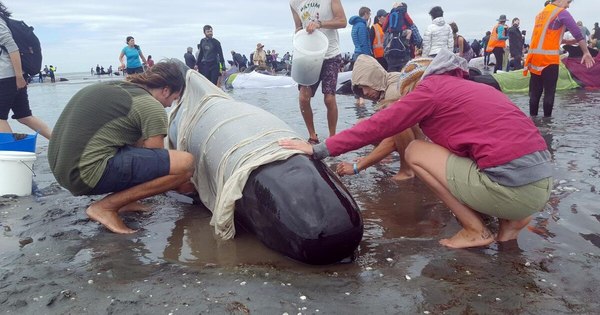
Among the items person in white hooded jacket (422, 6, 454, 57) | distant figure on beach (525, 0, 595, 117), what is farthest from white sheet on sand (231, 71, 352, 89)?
distant figure on beach (525, 0, 595, 117)

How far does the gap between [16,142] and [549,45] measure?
21.8 feet

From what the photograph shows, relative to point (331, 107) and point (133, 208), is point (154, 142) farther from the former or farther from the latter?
point (331, 107)

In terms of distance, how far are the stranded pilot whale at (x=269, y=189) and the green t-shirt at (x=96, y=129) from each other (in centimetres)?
47

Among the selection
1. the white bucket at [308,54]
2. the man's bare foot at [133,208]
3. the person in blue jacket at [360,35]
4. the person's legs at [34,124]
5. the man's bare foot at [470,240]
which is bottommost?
the man's bare foot at [133,208]

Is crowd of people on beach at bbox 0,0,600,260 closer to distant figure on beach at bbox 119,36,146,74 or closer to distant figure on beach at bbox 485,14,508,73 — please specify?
distant figure on beach at bbox 119,36,146,74

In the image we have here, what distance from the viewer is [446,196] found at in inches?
122

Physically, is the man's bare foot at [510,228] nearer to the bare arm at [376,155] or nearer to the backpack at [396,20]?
the bare arm at [376,155]

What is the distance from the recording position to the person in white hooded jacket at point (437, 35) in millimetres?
8961

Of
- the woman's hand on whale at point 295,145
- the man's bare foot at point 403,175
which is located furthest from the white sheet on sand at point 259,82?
the woman's hand on whale at point 295,145

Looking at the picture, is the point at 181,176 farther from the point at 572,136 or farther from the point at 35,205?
the point at 572,136

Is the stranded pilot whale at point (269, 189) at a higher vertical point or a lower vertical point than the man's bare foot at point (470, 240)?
higher

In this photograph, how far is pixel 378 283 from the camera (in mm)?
2568

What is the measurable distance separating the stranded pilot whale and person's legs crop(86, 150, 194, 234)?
0.17m

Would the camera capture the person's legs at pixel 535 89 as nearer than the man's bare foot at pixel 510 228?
No
